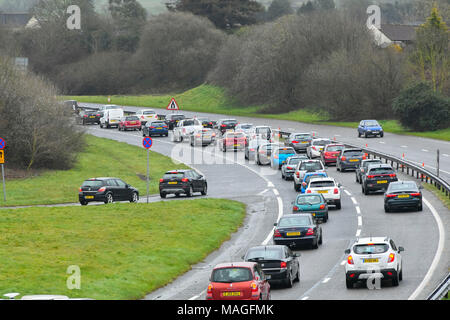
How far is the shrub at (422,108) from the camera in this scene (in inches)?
2916

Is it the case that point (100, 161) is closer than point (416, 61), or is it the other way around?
point (100, 161)

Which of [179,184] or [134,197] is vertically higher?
[179,184]

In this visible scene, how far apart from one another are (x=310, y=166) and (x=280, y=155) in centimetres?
1001

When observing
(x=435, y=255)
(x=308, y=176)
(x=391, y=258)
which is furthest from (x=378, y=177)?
(x=391, y=258)

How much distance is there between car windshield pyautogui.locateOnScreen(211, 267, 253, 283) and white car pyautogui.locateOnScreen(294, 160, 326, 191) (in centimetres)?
2537

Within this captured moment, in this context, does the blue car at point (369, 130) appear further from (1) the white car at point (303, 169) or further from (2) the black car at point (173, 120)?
(1) the white car at point (303, 169)

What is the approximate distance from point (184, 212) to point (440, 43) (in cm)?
5267

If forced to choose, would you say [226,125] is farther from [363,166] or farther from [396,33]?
[396,33]

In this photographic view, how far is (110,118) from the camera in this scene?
87.0 metres

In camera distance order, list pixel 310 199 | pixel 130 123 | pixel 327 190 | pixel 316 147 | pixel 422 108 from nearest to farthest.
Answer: pixel 310 199, pixel 327 190, pixel 316 147, pixel 422 108, pixel 130 123

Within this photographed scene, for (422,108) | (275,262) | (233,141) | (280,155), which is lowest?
(233,141)
